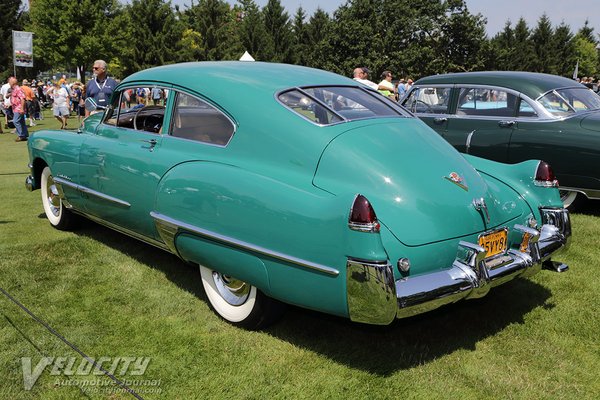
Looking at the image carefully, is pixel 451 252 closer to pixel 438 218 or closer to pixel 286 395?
pixel 438 218

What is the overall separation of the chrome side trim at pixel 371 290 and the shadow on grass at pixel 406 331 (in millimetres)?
526

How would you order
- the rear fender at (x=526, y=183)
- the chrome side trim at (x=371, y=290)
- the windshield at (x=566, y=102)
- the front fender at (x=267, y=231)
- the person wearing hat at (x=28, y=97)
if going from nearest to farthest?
the chrome side trim at (x=371, y=290)
the front fender at (x=267, y=231)
the rear fender at (x=526, y=183)
the windshield at (x=566, y=102)
the person wearing hat at (x=28, y=97)

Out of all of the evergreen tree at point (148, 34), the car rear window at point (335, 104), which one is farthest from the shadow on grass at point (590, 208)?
the evergreen tree at point (148, 34)

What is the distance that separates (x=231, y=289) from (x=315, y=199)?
1040 millimetres

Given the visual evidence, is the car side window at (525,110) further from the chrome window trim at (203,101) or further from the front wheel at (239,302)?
the front wheel at (239,302)

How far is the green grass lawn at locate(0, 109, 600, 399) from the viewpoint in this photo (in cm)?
269

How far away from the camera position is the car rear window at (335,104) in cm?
327

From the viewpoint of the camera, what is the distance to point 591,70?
2482 inches

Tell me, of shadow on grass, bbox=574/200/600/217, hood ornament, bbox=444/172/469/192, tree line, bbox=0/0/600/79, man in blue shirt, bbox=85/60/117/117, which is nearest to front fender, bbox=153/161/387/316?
hood ornament, bbox=444/172/469/192

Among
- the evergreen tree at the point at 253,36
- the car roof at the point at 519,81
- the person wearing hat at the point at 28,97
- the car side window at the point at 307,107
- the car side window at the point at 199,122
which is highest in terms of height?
the evergreen tree at the point at 253,36

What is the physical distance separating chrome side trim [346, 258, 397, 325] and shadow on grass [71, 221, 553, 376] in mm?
526

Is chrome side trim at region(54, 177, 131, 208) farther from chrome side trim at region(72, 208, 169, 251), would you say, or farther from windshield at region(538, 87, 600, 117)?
windshield at region(538, 87, 600, 117)

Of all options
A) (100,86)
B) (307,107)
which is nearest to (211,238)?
(307,107)

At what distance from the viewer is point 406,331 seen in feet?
10.8
